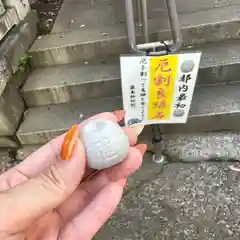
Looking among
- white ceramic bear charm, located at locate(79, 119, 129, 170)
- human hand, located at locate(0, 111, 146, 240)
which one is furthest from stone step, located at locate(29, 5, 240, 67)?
white ceramic bear charm, located at locate(79, 119, 129, 170)

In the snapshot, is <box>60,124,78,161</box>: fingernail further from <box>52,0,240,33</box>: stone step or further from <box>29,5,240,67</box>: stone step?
<box>52,0,240,33</box>: stone step

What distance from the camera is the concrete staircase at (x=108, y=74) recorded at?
2748 mm

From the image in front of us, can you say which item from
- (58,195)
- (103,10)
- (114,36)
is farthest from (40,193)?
(103,10)

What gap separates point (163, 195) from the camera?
246cm

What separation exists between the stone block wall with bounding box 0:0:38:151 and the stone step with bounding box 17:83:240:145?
12cm

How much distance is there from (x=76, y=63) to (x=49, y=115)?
0.59 metres

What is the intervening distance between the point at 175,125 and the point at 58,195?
1.81 metres

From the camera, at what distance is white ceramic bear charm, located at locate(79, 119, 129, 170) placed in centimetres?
127

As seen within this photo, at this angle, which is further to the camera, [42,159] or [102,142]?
[42,159]

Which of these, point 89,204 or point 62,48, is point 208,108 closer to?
point 62,48

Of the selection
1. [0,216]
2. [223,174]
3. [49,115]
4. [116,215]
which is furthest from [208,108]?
[0,216]

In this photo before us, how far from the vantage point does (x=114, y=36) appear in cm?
289

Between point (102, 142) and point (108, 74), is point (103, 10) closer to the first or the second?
point (108, 74)

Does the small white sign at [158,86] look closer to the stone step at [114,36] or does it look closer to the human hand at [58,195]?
the human hand at [58,195]
